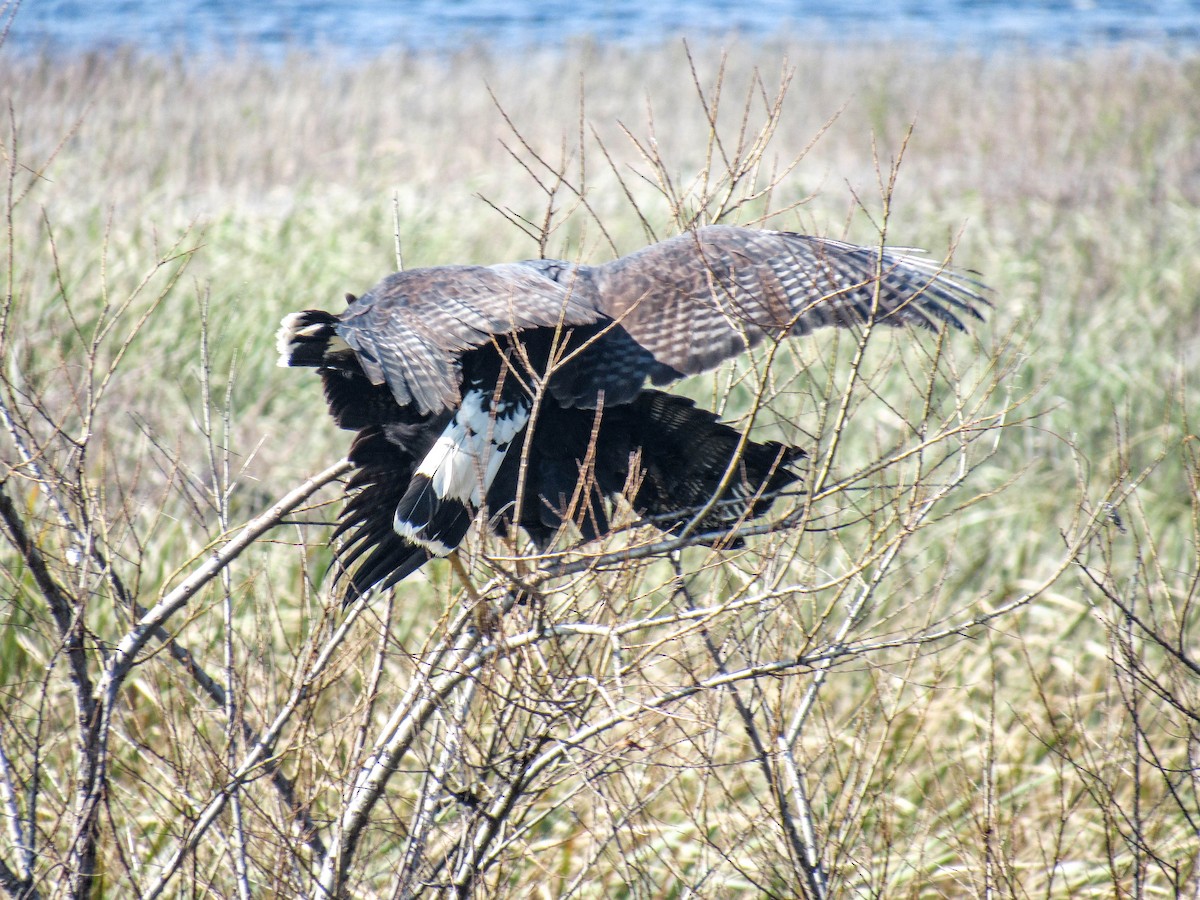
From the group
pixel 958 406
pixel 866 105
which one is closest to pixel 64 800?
pixel 958 406

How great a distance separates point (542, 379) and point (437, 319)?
0.39 m

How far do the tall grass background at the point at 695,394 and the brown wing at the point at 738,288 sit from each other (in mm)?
146

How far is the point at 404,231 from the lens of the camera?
786 centimetres

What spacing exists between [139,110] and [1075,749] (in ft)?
30.0

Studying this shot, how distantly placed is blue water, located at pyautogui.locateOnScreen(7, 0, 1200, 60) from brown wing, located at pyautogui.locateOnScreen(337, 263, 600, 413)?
33.5 feet

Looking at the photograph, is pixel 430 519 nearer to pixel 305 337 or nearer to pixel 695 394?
pixel 305 337

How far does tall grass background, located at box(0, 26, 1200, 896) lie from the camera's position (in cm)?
283

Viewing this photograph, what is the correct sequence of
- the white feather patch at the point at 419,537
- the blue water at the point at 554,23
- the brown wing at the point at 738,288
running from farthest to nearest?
the blue water at the point at 554,23 < the brown wing at the point at 738,288 < the white feather patch at the point at 419,537

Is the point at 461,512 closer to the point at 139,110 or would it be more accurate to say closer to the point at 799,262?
the point at 799,262

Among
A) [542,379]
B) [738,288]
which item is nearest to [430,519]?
[542,379]

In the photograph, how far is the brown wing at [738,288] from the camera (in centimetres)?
308

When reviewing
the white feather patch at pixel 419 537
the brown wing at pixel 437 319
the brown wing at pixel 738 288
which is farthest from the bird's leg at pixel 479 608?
the brown wing at pixel 738 288

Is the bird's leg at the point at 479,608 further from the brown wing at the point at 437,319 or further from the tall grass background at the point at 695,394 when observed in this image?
the brown wing at the point at 437,319

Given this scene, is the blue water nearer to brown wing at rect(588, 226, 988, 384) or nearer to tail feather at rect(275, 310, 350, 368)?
brown wing at rect(588, 226, 988, 384)
